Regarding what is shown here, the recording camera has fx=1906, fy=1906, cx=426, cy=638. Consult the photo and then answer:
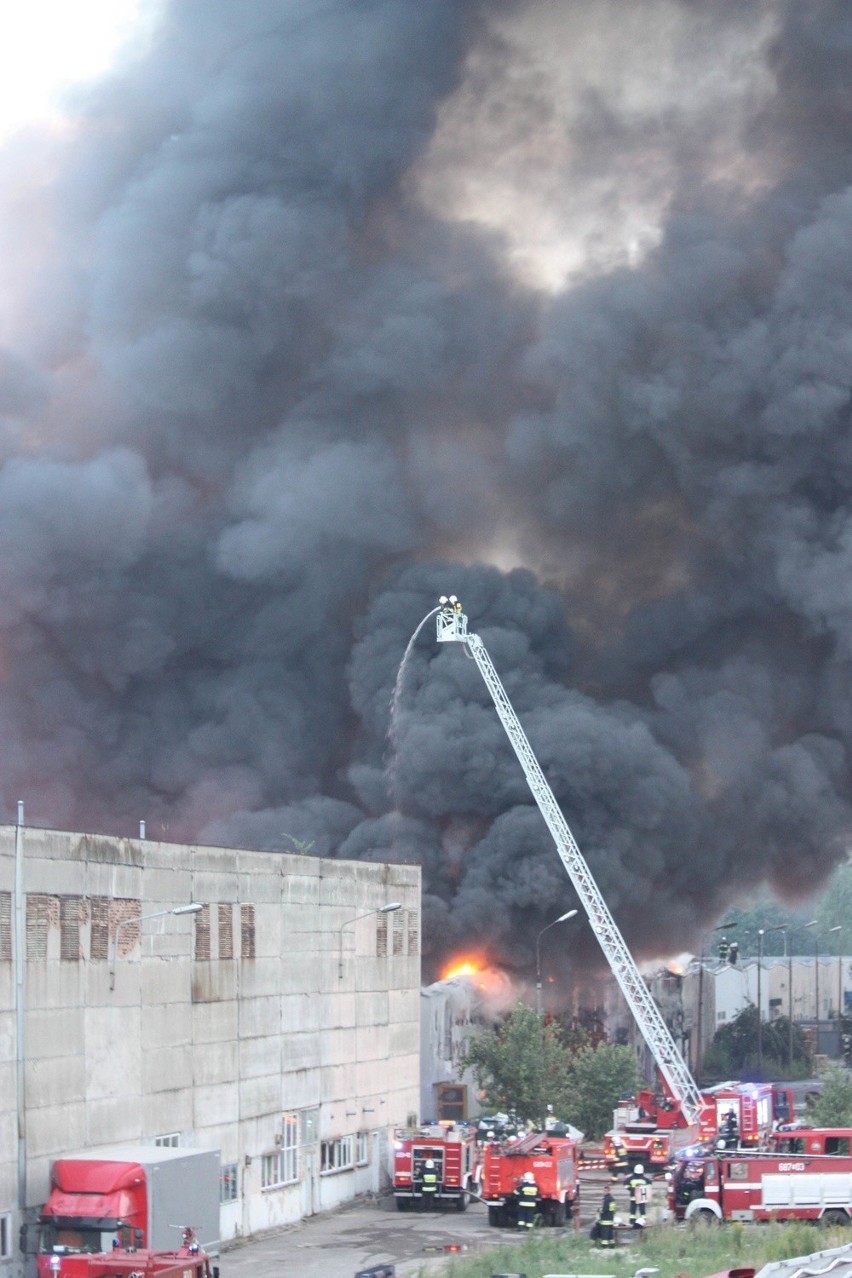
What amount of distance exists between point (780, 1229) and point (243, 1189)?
9771 mm

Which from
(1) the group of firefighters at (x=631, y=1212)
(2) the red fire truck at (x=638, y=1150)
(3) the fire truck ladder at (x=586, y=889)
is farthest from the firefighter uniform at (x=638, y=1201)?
(3) the fire truck ladder at (x=586, y=889)

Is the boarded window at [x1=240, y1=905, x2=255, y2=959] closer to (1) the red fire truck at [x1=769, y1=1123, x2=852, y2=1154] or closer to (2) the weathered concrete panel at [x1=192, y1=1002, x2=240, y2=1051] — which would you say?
(2) the weathered concrete panel at [x1=192, y1=1002, x2=240, y2=1051]

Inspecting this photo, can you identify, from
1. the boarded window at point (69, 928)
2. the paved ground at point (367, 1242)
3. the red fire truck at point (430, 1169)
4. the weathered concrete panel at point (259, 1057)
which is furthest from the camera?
the red fire truck at point (430, 1169)

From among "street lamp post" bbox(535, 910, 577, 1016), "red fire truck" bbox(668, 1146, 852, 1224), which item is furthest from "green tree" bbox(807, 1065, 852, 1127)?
"red fire truck" bbox(668, 1146, 852, 1224)

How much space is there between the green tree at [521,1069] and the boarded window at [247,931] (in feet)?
51.8

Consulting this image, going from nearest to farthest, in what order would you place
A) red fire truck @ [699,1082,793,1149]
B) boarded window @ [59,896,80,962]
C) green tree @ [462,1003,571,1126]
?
boarded window @ [59,896,80,962], red fire truck @ [699,1082,793,1149], green tree @ [462,1003,571,1126]

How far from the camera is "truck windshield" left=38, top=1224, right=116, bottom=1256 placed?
26984 millimetres

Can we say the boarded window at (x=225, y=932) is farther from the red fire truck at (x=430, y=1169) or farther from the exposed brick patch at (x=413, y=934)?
the exposed brick patch at (x=413, y=934)

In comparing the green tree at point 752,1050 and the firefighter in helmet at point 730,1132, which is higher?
the firefighter in helmet at point 730,1132

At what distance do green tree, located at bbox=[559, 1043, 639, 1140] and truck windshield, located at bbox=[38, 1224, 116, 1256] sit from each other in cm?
2684

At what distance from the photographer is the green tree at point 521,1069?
49906mm

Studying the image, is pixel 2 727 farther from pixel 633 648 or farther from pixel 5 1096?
pixel 5 1096

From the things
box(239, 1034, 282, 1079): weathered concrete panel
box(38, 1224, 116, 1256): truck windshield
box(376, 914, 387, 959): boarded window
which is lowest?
box(38, 1224, 116, 1256): truck windshield

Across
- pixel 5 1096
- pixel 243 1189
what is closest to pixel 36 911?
pixel 5 1096
